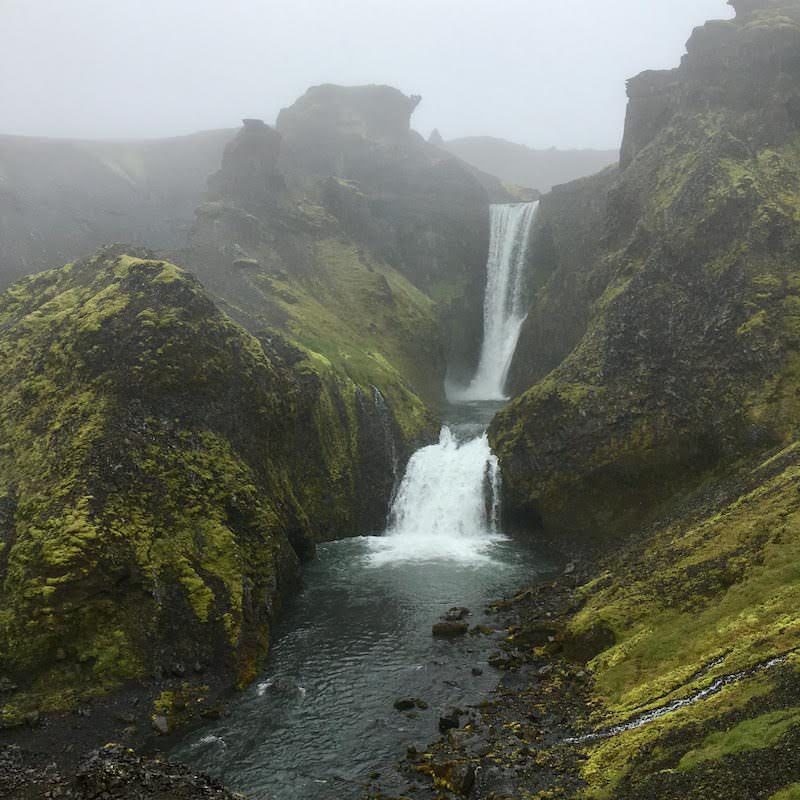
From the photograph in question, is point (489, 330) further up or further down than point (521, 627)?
further up

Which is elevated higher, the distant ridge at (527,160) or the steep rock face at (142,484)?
the distant ridge at (527,160)

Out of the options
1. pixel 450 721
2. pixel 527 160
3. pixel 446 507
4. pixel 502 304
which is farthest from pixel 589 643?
pixel 527 160

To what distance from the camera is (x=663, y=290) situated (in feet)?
140

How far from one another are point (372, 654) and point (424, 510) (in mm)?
18150

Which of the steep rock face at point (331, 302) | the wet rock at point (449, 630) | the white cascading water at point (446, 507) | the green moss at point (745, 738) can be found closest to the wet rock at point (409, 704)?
the wet rock at point (449, 630)

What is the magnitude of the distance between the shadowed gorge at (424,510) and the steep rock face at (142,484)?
13 centimetres

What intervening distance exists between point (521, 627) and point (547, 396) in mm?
18545

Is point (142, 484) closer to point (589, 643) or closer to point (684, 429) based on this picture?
point (589, 643)

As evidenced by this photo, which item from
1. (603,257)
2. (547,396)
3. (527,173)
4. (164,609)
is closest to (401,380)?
(547,396)

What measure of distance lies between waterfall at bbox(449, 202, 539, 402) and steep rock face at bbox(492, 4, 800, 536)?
21.2 meters

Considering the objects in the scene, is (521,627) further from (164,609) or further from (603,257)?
(603,257)

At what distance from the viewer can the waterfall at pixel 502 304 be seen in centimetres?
7331

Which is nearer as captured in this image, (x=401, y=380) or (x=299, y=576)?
(x=299, y=576)

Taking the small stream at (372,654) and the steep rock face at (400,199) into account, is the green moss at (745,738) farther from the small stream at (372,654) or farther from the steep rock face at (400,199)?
the steep rock face at (400,199)
